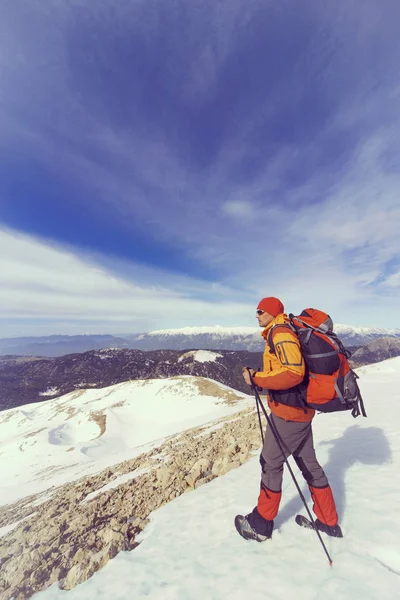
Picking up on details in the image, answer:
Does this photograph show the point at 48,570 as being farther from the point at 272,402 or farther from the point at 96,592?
the point at 272,402

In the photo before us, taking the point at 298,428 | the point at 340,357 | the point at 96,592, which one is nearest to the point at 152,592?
the point at 96,592

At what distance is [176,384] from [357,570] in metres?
54.8

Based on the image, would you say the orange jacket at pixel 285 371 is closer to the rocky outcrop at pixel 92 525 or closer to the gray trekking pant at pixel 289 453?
the gray trekking pant at pixel 289 453

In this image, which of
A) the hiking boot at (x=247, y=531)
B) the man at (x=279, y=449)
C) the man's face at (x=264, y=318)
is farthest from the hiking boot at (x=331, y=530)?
the man's face at (x=264, y=318)

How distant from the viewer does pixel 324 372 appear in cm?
400

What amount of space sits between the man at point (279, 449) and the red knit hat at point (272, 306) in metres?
0.02

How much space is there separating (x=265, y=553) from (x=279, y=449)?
1473 millimetres

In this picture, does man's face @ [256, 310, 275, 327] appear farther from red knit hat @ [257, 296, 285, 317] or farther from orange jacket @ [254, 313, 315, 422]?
orange jacket @ [254, 313, 315, 422]

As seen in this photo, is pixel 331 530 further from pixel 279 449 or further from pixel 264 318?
pixel 264 318

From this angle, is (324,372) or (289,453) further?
(289,453)

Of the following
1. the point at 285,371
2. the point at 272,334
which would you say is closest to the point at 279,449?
the point at 285,371

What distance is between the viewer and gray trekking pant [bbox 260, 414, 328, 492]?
4258mm

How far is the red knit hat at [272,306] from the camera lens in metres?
4.51

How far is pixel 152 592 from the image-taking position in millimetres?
3781
